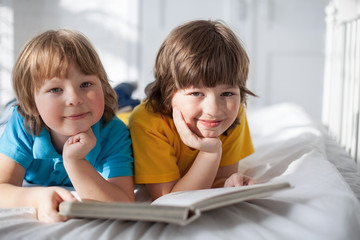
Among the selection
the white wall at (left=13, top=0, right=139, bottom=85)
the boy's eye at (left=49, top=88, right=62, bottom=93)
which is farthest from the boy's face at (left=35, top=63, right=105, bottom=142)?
the white wall at (left=13, top=0, right=139, bottom=85)

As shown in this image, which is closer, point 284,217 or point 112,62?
point 284,217

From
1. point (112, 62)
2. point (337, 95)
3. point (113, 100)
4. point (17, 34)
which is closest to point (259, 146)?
point (337, 95)

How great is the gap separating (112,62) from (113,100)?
2639 mm

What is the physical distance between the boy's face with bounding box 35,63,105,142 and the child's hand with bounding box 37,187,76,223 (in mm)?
149

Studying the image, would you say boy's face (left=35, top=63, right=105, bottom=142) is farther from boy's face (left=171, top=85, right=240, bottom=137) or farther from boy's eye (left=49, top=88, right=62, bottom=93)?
boy's face (left=171, top=85, right=240, bottom=137)

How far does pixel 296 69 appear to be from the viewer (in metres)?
3.29

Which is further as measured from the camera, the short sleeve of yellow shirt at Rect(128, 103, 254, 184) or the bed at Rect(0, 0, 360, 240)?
the short sleeve of yellow shirt at Rect(128, 103, 254, 184)

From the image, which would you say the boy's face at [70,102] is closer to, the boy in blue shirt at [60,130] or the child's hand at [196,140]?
the boy in blue shirt at [60,130]

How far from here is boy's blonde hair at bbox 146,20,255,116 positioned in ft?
2.72

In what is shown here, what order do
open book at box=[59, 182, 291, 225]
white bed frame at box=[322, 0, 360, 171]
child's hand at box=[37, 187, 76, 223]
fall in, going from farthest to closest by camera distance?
1. white bed frame at box=[322, 0, 360, 171]
2. child's hand at box=[37, 187, 76, 223]
3. open book at box=[59, 182, 291, 225]

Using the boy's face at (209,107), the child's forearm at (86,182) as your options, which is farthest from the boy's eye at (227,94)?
the child's forearm at (86,182)

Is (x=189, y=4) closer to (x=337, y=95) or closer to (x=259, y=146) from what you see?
(x=337, y=95)

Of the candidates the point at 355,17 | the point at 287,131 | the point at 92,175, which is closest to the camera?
the point at 92,175

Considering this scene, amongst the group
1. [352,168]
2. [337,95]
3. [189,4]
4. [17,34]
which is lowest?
[352,168]
